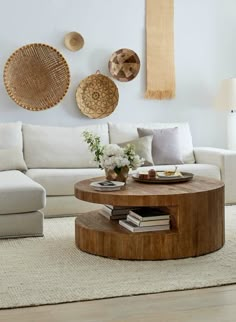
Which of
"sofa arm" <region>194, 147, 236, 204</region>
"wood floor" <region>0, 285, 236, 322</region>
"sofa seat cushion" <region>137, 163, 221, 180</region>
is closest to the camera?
"wood floor" <region>0, 285, 236, 322</region>

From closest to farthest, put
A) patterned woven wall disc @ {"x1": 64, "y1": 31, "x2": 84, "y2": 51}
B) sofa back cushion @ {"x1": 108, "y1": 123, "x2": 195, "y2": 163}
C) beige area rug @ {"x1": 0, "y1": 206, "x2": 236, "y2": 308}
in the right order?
beige area rug @ {"x1": 0, "y1": 206, "x2": 236, "y2": 308} → sofa back cushion @ {"x1": 108, "y1": 123, "x2": 195, "y2": 163} → patterned woven wall disc @ {"x1": 64, "y1": 31, "x2": 84, "y2": 51}

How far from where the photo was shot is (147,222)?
343 cm

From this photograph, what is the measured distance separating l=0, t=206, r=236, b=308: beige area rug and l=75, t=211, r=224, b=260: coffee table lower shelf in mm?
48

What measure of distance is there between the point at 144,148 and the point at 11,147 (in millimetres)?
1254

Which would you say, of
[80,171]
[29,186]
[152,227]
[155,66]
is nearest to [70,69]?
[155,66]

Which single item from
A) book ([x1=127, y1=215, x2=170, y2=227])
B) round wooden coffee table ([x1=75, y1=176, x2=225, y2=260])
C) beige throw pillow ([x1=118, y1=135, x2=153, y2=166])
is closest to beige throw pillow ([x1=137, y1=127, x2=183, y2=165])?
beige throw pillow ([x1=118, y1=135, x2=153, y2=166])

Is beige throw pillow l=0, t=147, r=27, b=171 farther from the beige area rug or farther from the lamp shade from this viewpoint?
the lamp shade

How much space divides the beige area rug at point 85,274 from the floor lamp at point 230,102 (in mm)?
2314

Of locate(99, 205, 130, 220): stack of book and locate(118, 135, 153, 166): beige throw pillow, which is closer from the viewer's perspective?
locate(99, 205, 130, 220): stack of book

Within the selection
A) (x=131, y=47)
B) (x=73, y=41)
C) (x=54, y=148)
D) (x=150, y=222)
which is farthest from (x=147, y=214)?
(x=131, y=47)

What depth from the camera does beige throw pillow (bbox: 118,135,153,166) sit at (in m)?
5.17

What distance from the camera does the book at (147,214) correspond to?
3434mm

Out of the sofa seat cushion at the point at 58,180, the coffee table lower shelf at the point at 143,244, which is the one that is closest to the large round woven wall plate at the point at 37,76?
the sofa seat cushion at the point at 58,180

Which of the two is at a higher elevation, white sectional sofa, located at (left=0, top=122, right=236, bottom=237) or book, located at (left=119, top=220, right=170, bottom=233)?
white sectional sofa, located at (left=0, top=122, right=236, bottom=237)
